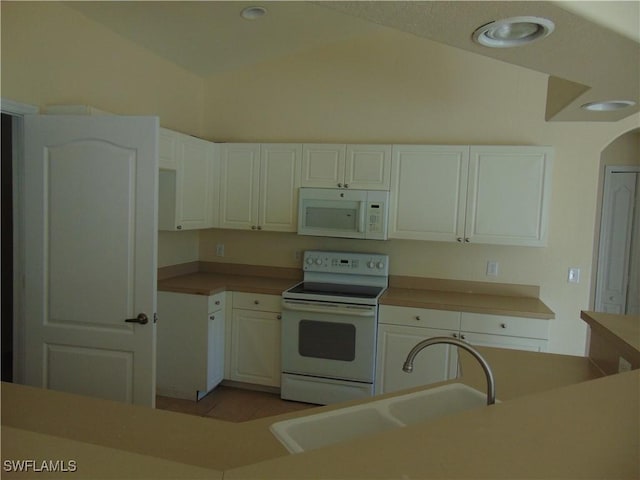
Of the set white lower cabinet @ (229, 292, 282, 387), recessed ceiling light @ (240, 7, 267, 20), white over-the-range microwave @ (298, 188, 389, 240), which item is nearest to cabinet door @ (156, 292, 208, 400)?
white lower cabinet @ (229, 292, 282, 387)

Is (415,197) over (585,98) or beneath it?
beneath

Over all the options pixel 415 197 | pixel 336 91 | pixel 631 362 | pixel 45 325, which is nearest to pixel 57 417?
pixel 45 325

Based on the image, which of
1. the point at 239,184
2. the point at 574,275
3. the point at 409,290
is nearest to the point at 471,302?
the point at 409,290

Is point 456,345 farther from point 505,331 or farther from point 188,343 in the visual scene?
point 188,343

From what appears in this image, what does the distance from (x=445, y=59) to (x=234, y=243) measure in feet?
7.92

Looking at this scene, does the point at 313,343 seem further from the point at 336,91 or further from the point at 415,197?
the point at 336,91

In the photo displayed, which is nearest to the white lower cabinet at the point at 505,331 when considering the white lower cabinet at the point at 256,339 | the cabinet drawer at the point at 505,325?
the cabinet drawer at the point at 505,325

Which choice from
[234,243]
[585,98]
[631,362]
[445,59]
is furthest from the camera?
[234,243]

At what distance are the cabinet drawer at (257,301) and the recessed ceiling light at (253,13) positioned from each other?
6.65 ft

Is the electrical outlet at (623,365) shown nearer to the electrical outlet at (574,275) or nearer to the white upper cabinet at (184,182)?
the electrical outlet at (574,275)

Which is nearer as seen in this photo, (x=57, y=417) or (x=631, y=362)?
(x=57, y=417)

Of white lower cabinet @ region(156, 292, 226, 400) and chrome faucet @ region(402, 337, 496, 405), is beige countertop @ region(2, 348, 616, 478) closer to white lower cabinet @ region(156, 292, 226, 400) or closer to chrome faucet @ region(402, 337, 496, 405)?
chrome faucet @ region(402, 337, 496, 405)

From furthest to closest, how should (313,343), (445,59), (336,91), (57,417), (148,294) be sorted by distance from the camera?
(336,91) → (445,59) → (313,343) → (148,294) → (57,417)

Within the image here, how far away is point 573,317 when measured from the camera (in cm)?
327
